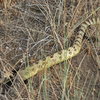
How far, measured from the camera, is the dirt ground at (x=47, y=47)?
10.9 ft

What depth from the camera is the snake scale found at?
134 inches

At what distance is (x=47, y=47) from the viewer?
386cm

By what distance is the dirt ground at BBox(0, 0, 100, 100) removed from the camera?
3.31 metres

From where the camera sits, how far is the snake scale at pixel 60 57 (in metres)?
3.42

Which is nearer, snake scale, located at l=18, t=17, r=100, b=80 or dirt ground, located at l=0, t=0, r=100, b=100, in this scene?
dirt ground, located at l=0, t=0, r=100, b=100

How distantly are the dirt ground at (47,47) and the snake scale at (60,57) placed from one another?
5cm

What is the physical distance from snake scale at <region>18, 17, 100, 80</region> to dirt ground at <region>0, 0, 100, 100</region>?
52 mm

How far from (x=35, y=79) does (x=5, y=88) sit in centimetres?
34

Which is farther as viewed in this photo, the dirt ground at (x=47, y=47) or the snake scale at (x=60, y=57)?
the snake scale at (x=60, y=57)

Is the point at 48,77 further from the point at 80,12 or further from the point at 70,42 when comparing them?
the point at 80,12

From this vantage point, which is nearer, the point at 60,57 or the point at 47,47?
the point at 60,57

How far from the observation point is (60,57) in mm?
3650

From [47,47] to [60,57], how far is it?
10.8 inches

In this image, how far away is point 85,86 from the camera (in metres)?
3.44
